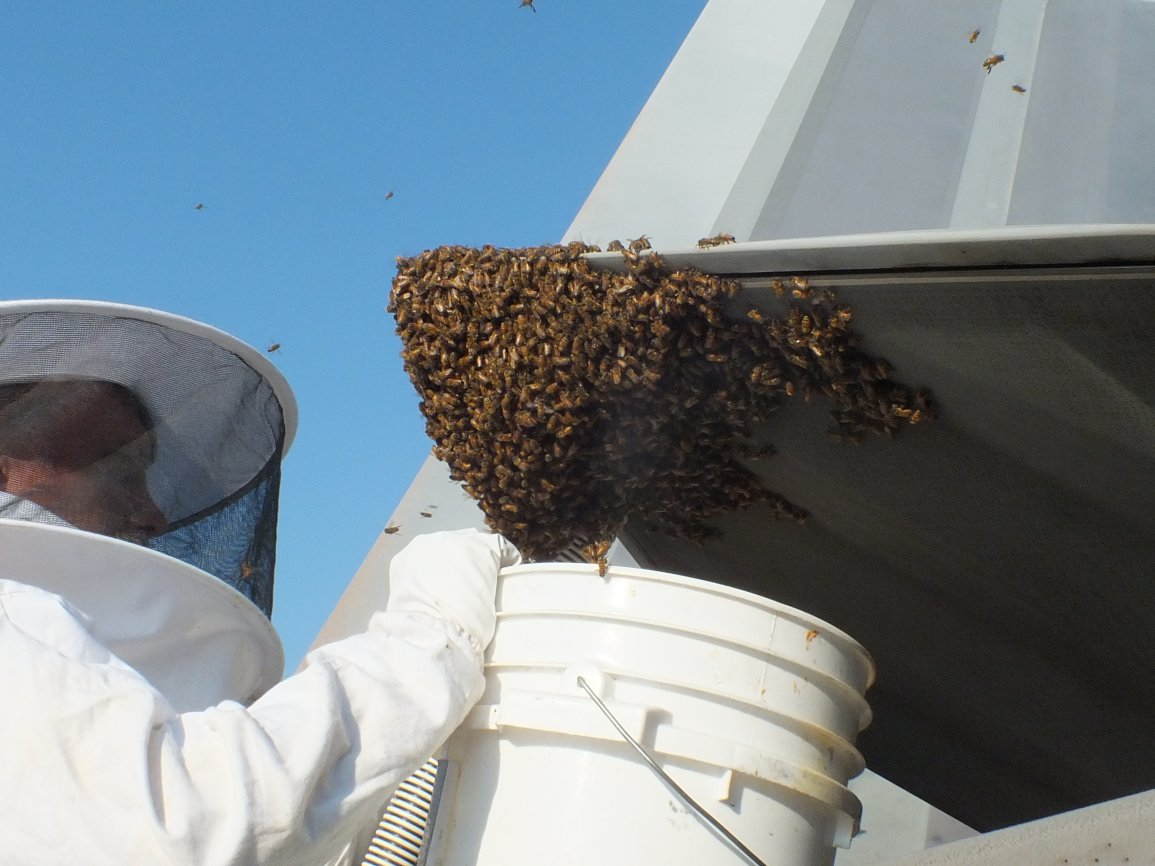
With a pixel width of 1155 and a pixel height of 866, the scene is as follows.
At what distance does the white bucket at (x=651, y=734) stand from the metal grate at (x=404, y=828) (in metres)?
0.15

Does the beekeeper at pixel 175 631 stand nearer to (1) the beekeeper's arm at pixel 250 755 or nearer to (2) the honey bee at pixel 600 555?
(1) the beekeeper's arm at pixel 250 755

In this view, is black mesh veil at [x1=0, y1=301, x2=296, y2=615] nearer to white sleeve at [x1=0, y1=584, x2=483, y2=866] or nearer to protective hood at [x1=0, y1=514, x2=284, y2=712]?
protective hood at [x1=0, y1=514, x2=284, y2=712]

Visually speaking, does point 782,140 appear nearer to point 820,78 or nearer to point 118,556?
point 820,78

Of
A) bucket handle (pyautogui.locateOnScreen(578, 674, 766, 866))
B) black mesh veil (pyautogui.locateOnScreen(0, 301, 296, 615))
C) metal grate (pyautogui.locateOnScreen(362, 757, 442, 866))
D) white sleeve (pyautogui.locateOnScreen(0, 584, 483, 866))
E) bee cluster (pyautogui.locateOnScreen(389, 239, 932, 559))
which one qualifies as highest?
bee cluster (pyautogui.locateOnScreen(389, 239, 932, 559))

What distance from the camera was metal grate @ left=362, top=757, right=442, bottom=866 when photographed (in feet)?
5.34

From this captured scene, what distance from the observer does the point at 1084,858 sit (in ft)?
2.53

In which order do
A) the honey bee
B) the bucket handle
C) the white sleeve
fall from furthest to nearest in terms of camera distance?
the honey bee
the bucket handle
the white sleeve

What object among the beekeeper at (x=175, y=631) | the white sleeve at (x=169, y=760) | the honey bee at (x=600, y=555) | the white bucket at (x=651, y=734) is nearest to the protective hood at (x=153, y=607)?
the beekeeper at (x=175, y=631)

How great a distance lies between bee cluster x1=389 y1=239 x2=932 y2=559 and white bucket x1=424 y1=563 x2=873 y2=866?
11.7 inches

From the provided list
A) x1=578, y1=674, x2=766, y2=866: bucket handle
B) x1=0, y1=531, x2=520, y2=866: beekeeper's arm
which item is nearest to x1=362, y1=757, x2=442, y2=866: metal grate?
x1=0, y1=531, x2=520, y2=866: beekeeper's arm

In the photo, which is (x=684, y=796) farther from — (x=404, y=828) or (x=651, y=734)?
(x=404, y=828)

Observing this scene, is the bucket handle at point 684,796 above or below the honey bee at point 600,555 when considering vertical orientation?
below

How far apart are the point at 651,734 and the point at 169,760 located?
0.58 m

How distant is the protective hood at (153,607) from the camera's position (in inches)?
58.5
